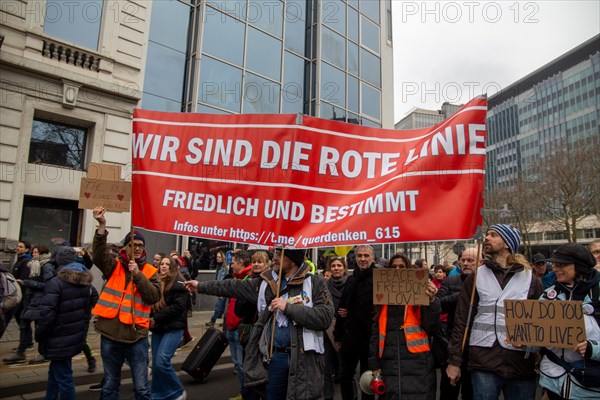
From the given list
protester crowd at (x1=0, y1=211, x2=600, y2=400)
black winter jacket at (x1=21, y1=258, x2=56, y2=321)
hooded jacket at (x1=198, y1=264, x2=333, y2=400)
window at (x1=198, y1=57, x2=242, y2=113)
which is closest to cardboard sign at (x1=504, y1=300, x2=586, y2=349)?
protester crowd at (x1=0, y1=211, x2=600, y2=400)

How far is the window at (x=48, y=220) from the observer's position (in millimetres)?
10336

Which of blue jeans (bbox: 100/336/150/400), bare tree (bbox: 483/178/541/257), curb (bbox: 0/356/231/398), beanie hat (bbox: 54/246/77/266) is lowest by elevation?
curb (bbox: 0/356/231/398)

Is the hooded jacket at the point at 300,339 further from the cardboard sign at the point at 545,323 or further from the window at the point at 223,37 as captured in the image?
the window at the point at 223,37

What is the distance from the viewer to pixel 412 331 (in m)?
3.56

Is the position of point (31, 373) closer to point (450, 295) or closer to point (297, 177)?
point (297, 177)

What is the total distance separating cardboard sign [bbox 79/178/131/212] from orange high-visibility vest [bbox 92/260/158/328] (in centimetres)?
97

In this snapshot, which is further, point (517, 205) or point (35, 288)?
point (517, 205)

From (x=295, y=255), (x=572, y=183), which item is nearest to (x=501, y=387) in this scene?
(x=295, y=255)

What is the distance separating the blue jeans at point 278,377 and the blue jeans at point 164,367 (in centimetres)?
196

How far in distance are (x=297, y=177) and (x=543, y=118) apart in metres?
84.8

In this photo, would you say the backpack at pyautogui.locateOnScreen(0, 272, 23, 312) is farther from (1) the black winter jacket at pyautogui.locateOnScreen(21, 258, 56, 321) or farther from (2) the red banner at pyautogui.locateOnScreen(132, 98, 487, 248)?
(2) the red banner at pyautogui.locateOnScreen(132, 98, 487, 248)

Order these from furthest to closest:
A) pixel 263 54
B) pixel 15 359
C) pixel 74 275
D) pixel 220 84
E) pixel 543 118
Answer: pixel 543 118, pixel 263 54, pixel 220 84, pixel 15 359, pixel 74 275

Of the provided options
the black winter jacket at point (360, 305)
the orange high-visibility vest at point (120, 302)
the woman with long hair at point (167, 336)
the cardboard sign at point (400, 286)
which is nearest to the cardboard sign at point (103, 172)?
the orange high-visibility vest at point (120, 302)

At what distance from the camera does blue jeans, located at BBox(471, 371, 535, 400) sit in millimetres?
3072
